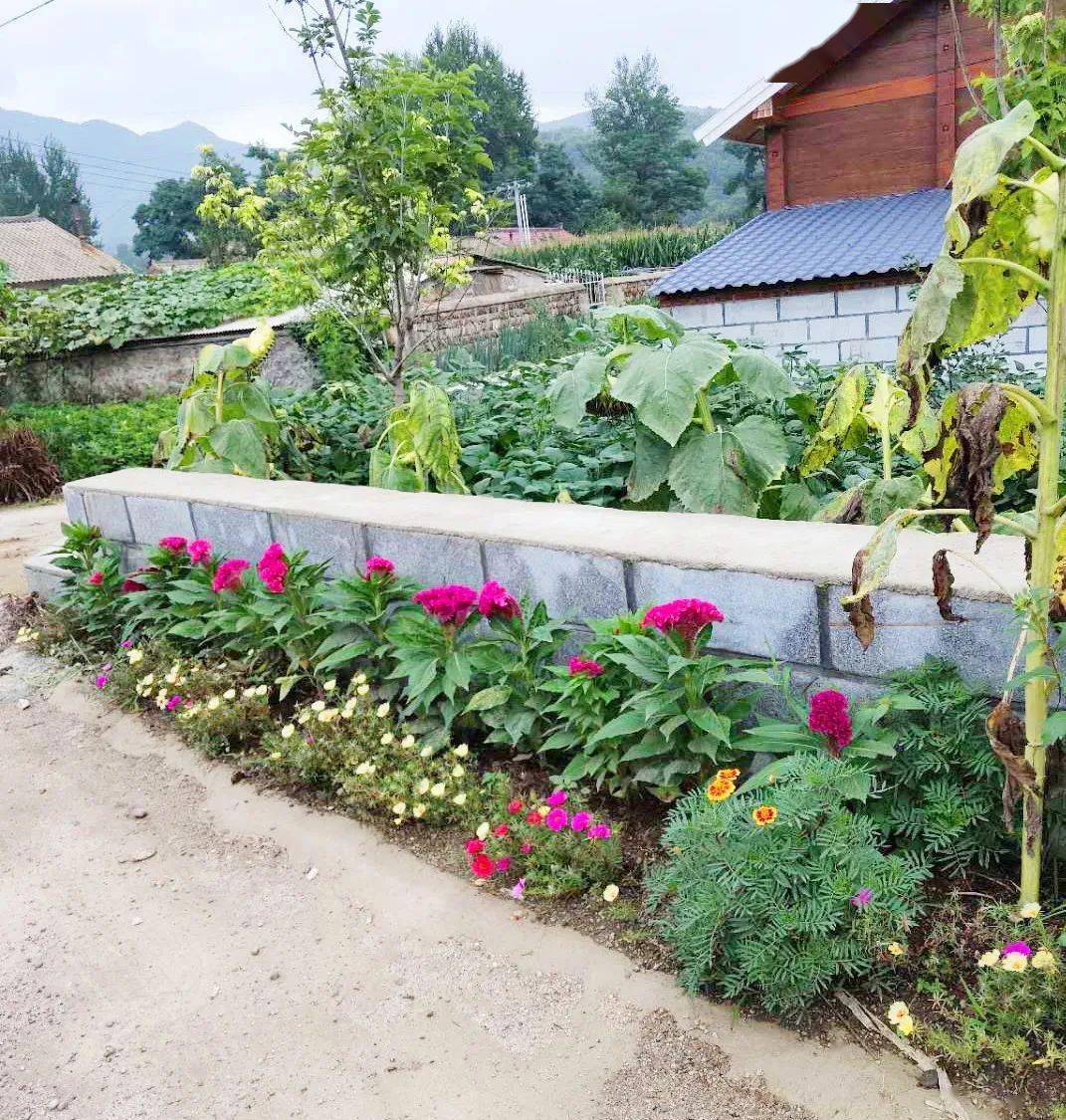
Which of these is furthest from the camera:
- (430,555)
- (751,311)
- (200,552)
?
(751,311)

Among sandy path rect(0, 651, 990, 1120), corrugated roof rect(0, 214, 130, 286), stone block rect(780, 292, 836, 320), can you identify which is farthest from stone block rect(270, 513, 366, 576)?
corrugated roof rect(0, 214, 130, 286)

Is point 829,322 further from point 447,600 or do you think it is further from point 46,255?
point 46,255

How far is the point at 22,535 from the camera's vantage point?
7391 millimetres

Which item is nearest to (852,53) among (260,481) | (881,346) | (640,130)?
(881,346)

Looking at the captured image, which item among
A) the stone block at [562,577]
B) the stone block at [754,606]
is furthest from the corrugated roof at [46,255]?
the stone block at [754,606]

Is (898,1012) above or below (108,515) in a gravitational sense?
below

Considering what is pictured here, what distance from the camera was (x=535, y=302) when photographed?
15086mm

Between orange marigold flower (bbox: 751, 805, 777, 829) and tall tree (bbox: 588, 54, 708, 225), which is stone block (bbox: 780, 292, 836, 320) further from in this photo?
tall tree (bbox: 588, 54, 708, 225)

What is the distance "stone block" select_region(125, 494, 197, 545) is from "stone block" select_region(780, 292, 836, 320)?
7.17 metres

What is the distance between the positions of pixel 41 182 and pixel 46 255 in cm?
2714

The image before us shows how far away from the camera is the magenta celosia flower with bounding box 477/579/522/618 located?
2646 mm

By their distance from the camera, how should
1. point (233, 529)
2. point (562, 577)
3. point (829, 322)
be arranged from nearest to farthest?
1. point (562, 577)
2. point (233, 529)
3. point (829, 322)

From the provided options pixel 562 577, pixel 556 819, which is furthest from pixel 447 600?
pixel 556 819

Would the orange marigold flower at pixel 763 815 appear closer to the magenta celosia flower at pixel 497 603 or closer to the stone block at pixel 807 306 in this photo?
the magenta celosia flower at pixel 497 603
